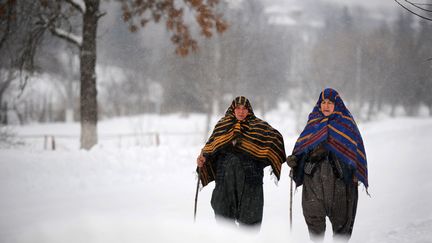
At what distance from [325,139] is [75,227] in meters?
2.65

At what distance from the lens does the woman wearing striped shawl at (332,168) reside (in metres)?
4.00

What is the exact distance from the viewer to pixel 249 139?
430cm

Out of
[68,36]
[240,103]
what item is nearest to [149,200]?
[240,103]

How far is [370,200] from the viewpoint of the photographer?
281 inches

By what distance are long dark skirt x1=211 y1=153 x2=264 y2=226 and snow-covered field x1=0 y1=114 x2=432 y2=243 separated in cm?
28

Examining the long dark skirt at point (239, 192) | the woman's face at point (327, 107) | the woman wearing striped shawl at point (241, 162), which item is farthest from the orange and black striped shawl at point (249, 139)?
the woman's face at point (327, 107)

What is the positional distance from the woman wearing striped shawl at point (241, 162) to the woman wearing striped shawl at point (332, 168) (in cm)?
37

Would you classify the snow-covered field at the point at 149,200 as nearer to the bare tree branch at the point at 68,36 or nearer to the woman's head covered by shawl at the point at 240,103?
the woman's head covered by shawl at the point at 240,103

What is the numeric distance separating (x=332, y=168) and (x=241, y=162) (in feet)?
3.28

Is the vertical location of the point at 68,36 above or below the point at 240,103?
above

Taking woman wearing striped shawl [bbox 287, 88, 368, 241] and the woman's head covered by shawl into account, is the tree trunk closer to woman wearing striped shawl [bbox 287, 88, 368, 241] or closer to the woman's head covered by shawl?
the woman's head covered by shawl

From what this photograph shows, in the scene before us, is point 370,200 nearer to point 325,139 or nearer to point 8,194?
point 325,139

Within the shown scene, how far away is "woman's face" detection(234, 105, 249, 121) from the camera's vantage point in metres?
4.33

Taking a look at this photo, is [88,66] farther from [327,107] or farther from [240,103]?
[327,107]
